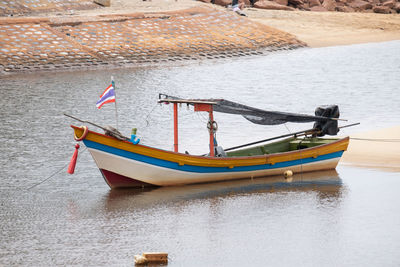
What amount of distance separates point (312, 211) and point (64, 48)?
30275mm

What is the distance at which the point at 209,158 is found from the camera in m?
19.3

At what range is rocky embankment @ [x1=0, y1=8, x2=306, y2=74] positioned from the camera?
4384 centimetres

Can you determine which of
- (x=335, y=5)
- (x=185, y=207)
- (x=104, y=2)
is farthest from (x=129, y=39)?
(x=185, y=207)

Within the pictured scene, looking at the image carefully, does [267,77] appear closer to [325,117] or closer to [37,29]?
[37,29]

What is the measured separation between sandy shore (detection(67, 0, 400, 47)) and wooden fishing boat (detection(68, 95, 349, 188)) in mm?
33274

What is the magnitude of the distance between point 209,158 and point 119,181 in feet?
7.73

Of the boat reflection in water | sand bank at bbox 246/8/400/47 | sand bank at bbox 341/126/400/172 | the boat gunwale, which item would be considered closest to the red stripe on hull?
the boat reflection in water

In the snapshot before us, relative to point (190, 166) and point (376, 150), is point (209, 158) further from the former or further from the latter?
point (376, 150)

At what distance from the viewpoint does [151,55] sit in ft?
153

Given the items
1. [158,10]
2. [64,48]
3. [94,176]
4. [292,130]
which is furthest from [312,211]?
[158,10]

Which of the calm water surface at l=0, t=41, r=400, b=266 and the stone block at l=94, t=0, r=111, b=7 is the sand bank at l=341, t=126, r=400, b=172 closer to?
the calm water surface at l=0, t=41, r=400, b=266

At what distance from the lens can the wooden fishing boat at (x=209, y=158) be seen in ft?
60.4

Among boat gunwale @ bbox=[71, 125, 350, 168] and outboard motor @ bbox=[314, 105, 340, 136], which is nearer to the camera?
boat gunwale @ bbox=[71, 125, 350, 168]

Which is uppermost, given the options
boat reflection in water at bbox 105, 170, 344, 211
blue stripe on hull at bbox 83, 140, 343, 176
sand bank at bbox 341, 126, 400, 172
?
blue stripe on hull at bbox 83, 140, 343, 176
